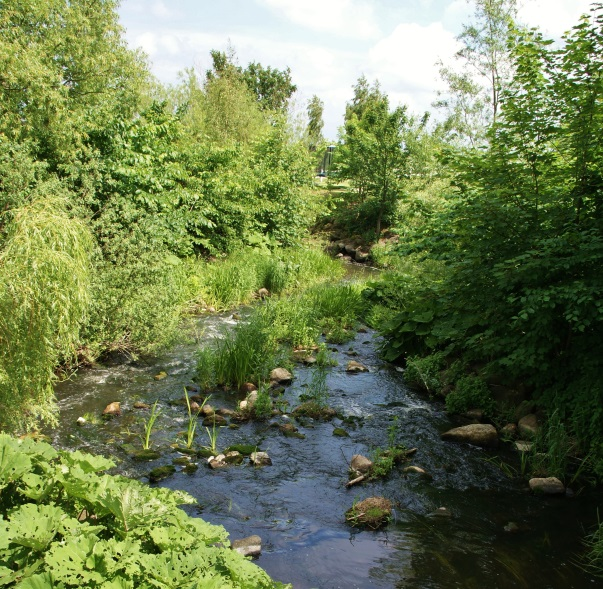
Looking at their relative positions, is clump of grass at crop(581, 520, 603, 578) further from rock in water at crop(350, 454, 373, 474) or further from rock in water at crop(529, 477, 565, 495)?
rock in water at crop(350, 454, 373, 474)

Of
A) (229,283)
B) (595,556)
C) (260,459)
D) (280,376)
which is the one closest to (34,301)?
(260,459)

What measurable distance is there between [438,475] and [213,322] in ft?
20.8

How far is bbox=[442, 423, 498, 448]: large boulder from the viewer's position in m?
6.37

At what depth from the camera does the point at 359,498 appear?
5102mm

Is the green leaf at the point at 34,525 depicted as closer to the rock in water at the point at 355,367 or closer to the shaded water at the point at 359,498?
the shaded water at the point at 359,498

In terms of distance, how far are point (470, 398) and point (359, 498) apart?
2.81 meters

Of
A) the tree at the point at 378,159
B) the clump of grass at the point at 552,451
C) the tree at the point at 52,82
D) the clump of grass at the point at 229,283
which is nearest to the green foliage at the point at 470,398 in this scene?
the clump of grass at the point at 552,451

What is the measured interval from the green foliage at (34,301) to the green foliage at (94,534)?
1701 mm

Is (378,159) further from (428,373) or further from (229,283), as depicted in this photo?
(428,373)

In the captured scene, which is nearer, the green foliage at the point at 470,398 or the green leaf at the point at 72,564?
the green leaf at the point at 72,564

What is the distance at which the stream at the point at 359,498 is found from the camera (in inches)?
164

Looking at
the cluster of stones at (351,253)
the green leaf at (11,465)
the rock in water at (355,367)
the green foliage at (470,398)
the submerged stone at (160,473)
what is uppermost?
the cluster of stones at (351,253)

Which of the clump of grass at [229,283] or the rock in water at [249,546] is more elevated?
the clump of grass at [229,283]

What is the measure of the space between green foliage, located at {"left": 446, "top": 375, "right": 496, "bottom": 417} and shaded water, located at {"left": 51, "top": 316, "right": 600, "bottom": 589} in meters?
0.25
